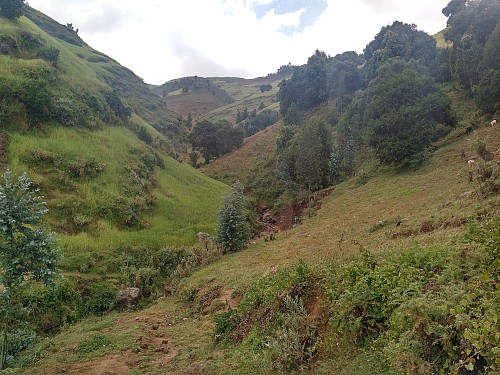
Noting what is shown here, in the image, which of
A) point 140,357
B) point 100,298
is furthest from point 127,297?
point 140,357

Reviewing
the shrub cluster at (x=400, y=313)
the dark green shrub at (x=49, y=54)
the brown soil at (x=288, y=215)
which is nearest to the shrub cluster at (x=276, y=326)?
the shrub cluster at (x=400, y=313)

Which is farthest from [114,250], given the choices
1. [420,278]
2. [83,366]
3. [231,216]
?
[420,278]

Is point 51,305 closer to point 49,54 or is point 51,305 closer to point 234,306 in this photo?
point 234,306

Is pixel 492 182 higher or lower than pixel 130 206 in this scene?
lower

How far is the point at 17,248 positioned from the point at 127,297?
918cm

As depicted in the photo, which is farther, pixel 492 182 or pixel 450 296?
pixel 492 182

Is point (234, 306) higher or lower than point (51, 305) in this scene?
lower

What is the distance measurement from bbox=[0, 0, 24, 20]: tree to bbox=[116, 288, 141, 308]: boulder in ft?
132

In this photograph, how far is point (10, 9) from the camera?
34906mm

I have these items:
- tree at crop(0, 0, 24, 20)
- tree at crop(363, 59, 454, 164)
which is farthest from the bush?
tree at crop(363, 59, 454, 164)

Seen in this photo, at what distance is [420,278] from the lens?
4.61 meters

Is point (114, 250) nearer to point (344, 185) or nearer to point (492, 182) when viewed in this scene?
point (492, 182)

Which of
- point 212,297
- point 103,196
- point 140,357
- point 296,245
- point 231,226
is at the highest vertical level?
point 103,196

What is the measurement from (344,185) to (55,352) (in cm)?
3186
